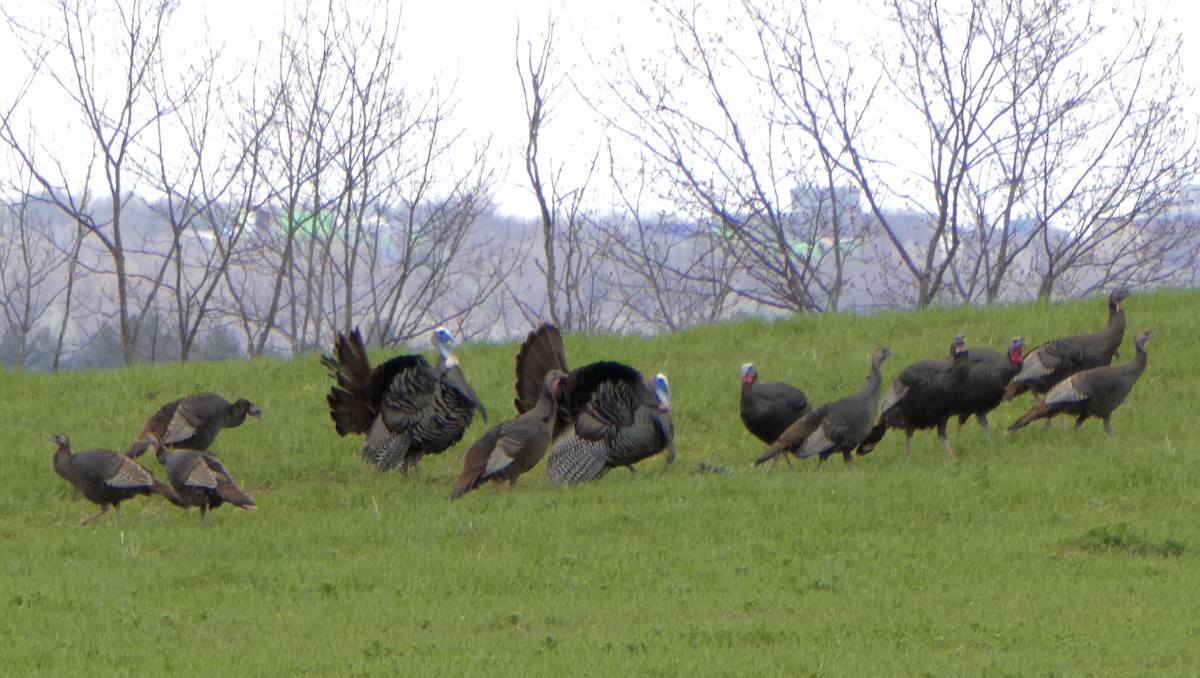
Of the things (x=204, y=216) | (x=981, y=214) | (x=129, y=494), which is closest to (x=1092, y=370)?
(x=129, y=494)

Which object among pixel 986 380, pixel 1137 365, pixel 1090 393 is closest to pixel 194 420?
pixel 986 380

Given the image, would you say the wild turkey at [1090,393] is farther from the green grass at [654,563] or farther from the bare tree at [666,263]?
the bare tree at [666,263]

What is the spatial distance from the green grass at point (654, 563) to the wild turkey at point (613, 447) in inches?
9.7

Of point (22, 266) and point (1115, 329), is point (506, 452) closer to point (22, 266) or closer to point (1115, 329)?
point (1115, 329)

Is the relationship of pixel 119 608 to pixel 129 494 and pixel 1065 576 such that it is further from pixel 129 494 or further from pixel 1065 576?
pixel 1065 576

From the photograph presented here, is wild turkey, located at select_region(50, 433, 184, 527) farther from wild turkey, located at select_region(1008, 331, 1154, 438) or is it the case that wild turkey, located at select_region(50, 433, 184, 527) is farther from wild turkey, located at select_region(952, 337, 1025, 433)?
wild turkey, located at select_region(1008, 331, 1154, 438)

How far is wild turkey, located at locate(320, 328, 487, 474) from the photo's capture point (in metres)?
12.0

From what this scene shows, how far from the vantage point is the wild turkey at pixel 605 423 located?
37.9 feet

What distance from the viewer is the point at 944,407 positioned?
38.2ft

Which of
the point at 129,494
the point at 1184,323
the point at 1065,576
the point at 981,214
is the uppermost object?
the point at 981,214

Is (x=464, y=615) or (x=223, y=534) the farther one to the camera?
(x=223, y=534)

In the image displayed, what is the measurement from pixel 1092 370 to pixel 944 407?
136 cm

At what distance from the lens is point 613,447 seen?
11.5 m

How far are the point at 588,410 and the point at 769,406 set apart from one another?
165 centimetres
